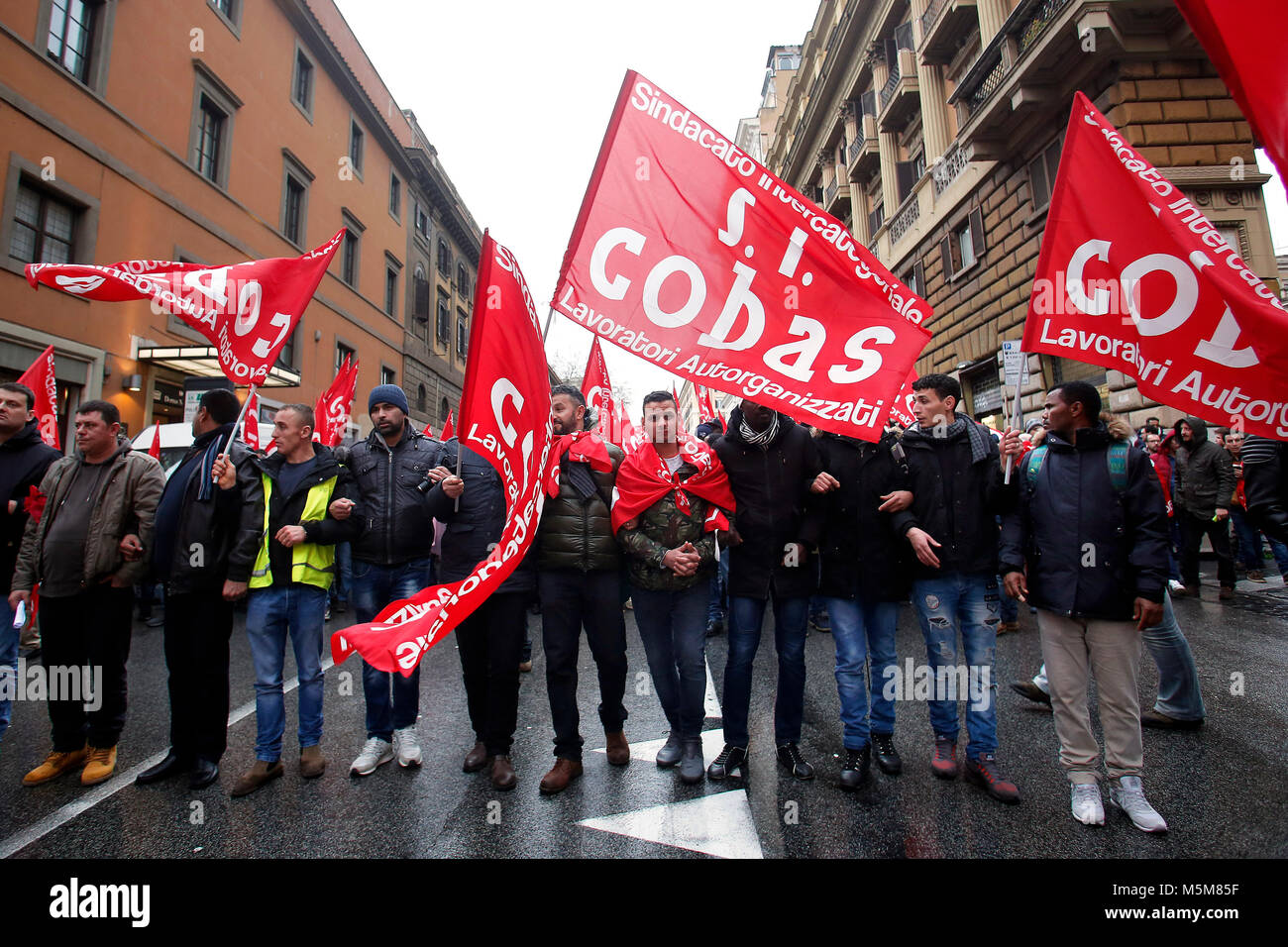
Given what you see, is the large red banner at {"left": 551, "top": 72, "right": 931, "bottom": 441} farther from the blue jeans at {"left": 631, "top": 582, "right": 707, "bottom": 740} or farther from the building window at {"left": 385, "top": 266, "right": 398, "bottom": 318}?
the building window at {"left": 385, "top": 266, "right": 398, "bottom": 318}

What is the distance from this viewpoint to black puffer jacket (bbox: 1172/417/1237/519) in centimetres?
732

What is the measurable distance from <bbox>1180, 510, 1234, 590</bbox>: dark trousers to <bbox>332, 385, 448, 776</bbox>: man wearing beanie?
866 cm

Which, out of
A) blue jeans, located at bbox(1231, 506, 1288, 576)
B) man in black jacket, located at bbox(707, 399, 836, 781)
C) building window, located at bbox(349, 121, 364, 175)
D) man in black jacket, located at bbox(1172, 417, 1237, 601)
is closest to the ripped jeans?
man in black jacket, located at bbox(707, 399, 836, 781)

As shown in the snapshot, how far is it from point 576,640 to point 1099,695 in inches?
97.8

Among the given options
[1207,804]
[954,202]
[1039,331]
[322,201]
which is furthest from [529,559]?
[322,201]

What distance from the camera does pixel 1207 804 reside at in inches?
112

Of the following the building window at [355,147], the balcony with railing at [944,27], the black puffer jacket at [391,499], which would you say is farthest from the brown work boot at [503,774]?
the building window at [355,147]

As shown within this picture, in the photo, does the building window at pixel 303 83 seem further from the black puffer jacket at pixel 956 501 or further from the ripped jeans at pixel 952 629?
the ripped jeans at pixel 952 629

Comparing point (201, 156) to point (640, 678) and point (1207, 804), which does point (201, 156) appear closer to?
point (640, 678)

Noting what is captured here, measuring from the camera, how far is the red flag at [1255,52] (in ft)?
7.29

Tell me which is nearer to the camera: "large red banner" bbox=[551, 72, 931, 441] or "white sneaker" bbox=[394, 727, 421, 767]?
"large red banner" bbox=[551, 72, 931, 441]

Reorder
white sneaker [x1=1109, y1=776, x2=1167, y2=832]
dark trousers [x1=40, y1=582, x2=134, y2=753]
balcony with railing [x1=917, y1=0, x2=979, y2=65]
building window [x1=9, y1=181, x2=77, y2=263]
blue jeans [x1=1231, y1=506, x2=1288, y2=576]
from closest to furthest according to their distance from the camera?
white sneaker [x1=1109, y1=776, x2=1167, y2=832]
dark trousers [x1=40, y1=582, x2=134, y2=753]
blue jeans [x1=1231, y1=506, x2=1288, y2=576]
building window [x1=9, y1=181, x2=77, y2=263]
balcony with railing [x1=917, y1=0, x2=979, y2=65]

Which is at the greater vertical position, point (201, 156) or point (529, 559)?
point (201, 156)
